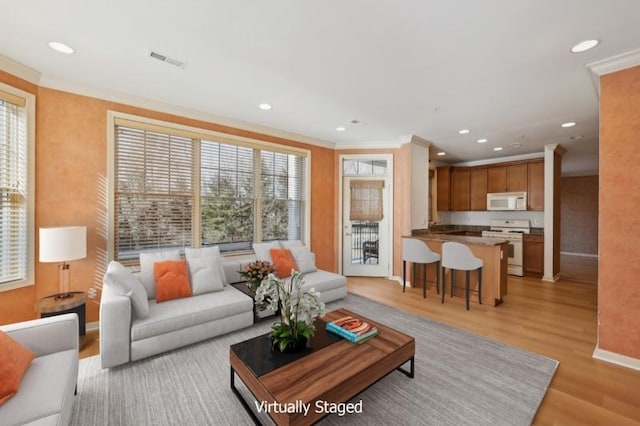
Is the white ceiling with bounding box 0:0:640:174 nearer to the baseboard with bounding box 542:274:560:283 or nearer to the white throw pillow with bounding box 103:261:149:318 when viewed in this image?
the white throw pillow with bounding box 103:261:149:318

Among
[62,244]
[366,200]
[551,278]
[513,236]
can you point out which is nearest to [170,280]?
[62,244]

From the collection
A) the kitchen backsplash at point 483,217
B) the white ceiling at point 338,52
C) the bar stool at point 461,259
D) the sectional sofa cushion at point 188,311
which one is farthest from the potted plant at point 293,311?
the kitchen backsplash at point 483,217

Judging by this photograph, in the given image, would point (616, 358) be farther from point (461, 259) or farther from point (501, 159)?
point (501, 159)

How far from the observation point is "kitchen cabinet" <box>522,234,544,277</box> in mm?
5465

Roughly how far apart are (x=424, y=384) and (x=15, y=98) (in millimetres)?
4666

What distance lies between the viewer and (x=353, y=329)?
2.14 metres

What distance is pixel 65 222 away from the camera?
291 cm

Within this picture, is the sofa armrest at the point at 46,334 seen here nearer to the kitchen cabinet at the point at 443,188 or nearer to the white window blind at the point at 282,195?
Result: the white window blind at the point at 282,195

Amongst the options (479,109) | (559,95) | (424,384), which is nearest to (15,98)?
(424,384)

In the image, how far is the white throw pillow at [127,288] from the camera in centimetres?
240

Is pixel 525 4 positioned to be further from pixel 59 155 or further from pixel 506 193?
pixel 506 193

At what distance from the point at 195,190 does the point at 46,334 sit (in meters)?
2.33

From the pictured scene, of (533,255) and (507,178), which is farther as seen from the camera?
(507,178)

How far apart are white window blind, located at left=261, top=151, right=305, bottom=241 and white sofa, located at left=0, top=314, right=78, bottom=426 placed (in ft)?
9.57
